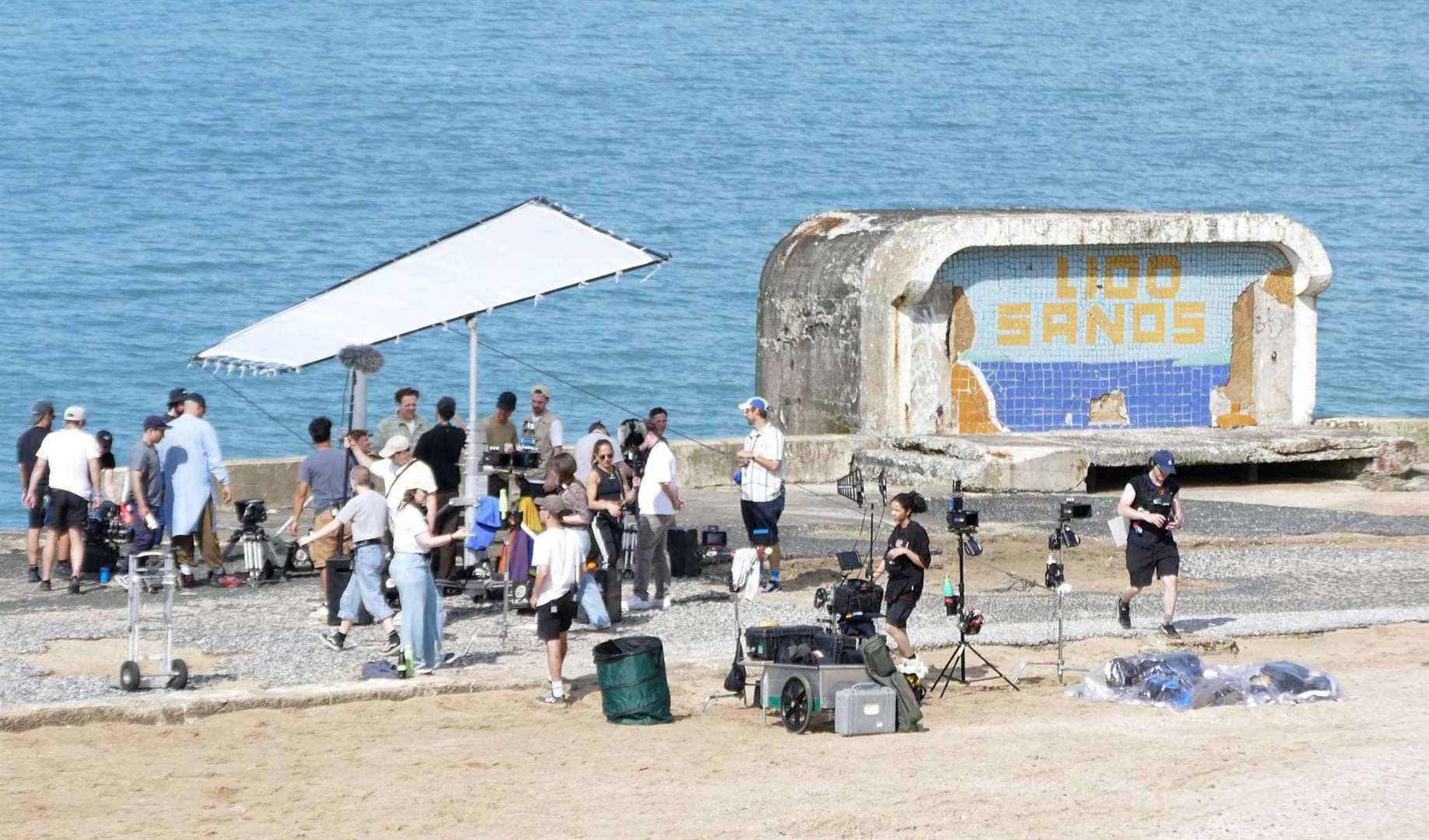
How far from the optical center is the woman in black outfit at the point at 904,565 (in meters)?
13.1

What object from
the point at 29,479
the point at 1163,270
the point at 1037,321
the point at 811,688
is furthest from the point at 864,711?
the point at 1163,270

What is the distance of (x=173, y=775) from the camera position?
1096 cm

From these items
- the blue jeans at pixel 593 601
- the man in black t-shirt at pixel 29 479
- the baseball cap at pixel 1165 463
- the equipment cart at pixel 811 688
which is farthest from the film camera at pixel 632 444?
the equipment cart at pixel 811 688

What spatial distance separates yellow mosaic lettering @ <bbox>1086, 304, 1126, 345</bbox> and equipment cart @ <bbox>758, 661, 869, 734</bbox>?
40.6 ft

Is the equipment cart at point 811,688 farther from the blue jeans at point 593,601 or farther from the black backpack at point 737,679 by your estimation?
the blue jeans at point 593,601

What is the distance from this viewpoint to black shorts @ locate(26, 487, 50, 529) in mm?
16531

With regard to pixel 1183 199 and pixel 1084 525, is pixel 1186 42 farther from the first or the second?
pixel 1084 525

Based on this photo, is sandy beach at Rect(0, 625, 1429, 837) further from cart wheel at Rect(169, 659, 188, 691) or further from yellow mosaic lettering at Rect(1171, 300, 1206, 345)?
yellow mosaic lettering at Rect(1171, 300, 1206, 345)

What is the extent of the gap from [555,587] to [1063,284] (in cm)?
1253

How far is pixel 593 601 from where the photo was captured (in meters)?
14.5

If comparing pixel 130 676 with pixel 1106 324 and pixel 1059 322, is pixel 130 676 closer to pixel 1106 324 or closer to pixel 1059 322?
pixel 1059 322

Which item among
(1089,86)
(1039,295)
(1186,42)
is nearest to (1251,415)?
(1039,295)

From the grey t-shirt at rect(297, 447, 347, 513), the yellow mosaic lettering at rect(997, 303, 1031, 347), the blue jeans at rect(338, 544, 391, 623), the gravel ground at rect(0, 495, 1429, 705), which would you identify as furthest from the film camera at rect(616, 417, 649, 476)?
the yellow mosaic lettering at rect(997, 303, 1031, 347)

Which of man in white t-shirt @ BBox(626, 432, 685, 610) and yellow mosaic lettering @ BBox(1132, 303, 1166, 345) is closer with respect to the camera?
man in white t-shirt @ BBox(626, 432, 685, 610)
